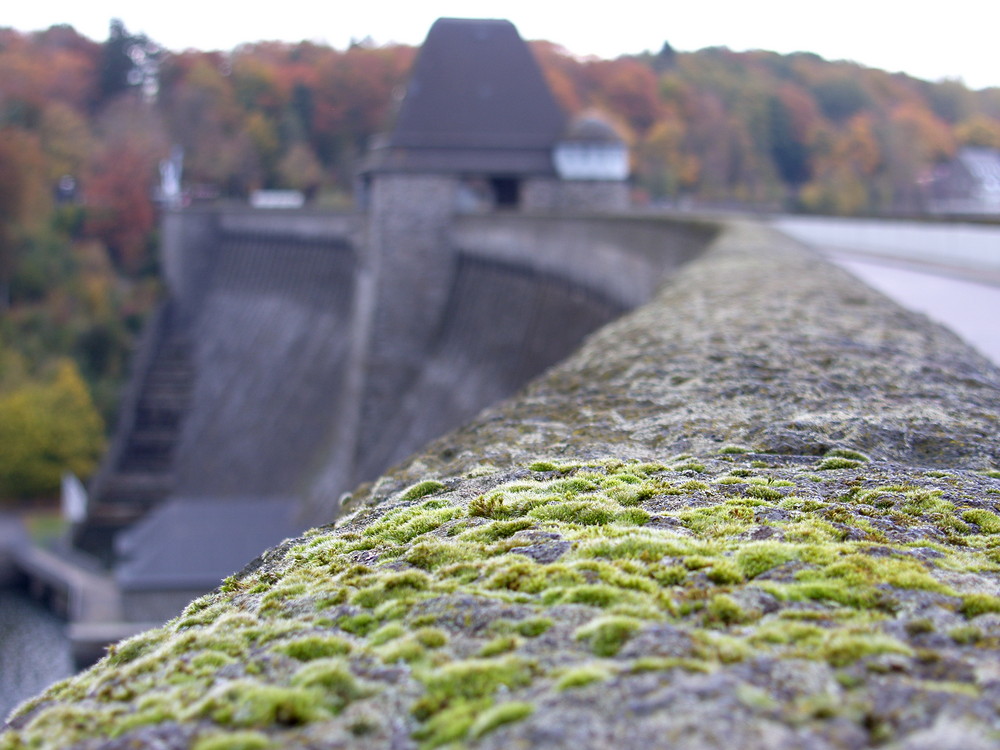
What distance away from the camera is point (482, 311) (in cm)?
2455

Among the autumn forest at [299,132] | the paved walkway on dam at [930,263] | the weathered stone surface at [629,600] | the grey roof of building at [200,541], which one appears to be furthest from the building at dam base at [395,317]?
the autumn forest at [299,132]

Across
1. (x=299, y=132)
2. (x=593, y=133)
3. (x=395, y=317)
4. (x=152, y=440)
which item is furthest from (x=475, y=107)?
(x=299, y=132)

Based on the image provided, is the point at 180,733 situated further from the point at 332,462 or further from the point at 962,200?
the point at 962,200

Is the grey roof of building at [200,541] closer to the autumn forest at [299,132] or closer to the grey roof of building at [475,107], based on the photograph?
the grey roof of building at [475,107]

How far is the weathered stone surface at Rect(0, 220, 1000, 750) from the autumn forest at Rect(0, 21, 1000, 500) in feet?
142

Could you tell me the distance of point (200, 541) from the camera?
25.1 m

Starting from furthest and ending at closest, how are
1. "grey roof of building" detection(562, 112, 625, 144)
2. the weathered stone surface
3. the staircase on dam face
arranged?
the staircase on dam face, "grey roof of building" detection(562, 112, 625, 144), the weathered stone surface

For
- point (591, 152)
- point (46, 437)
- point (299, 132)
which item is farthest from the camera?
point (299, 132)

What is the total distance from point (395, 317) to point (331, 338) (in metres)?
5.26

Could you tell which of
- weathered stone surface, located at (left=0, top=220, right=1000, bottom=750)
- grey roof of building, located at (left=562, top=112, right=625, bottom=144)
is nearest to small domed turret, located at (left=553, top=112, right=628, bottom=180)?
grey roof of building, located at (left=562, top=112, right=625, bottom=144)

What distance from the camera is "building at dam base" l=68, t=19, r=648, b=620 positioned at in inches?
845

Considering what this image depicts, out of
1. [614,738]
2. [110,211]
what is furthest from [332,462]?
[110,211]

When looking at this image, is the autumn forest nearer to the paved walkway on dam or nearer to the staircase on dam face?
the staircase on dam face

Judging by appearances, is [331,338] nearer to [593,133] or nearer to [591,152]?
[591,152]
